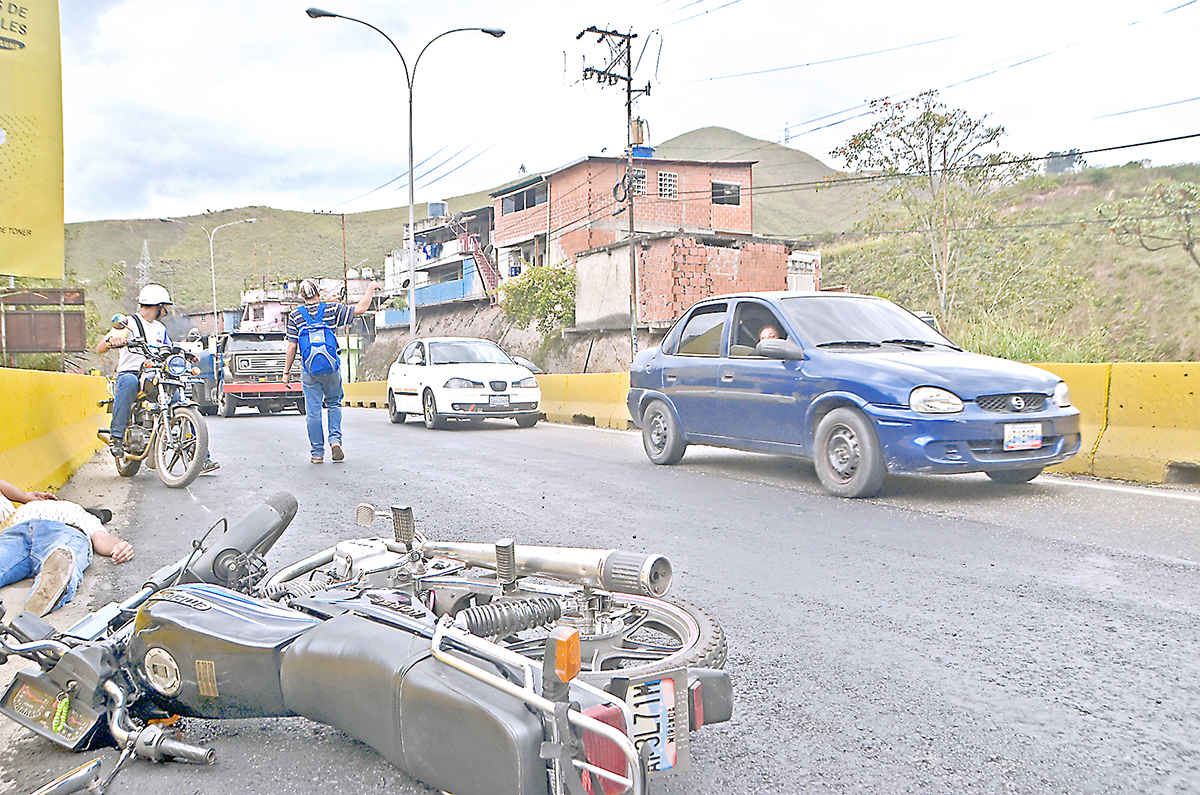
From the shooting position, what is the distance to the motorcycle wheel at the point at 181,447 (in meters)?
7.43

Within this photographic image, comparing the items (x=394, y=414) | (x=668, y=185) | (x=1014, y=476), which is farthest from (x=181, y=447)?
(x=668, y=185)

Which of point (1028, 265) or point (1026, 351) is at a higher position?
point (1028, 265)

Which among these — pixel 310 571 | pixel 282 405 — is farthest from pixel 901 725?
pixel 282 405

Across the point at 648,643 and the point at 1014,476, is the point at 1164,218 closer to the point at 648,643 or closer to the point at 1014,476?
the point at 1014,476

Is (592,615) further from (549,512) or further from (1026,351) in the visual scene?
(1026,351)

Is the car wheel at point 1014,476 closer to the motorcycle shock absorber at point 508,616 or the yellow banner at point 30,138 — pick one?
the motorcycle shock absorber at point 508,616

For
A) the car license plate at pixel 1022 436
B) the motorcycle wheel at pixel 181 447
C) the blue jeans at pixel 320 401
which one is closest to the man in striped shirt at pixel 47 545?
the motorcycle wheel at pixel 181 447

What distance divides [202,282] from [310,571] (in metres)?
132

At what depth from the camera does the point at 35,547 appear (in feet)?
13.2

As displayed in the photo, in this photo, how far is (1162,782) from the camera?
7.00 ft

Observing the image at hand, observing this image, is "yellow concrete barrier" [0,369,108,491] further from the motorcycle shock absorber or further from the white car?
the white car

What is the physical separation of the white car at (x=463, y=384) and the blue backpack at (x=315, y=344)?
4.65 meters

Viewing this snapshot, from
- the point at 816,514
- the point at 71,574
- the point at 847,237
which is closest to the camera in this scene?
the point at 71,574

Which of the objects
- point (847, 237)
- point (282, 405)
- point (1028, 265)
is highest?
point (847, 237)
